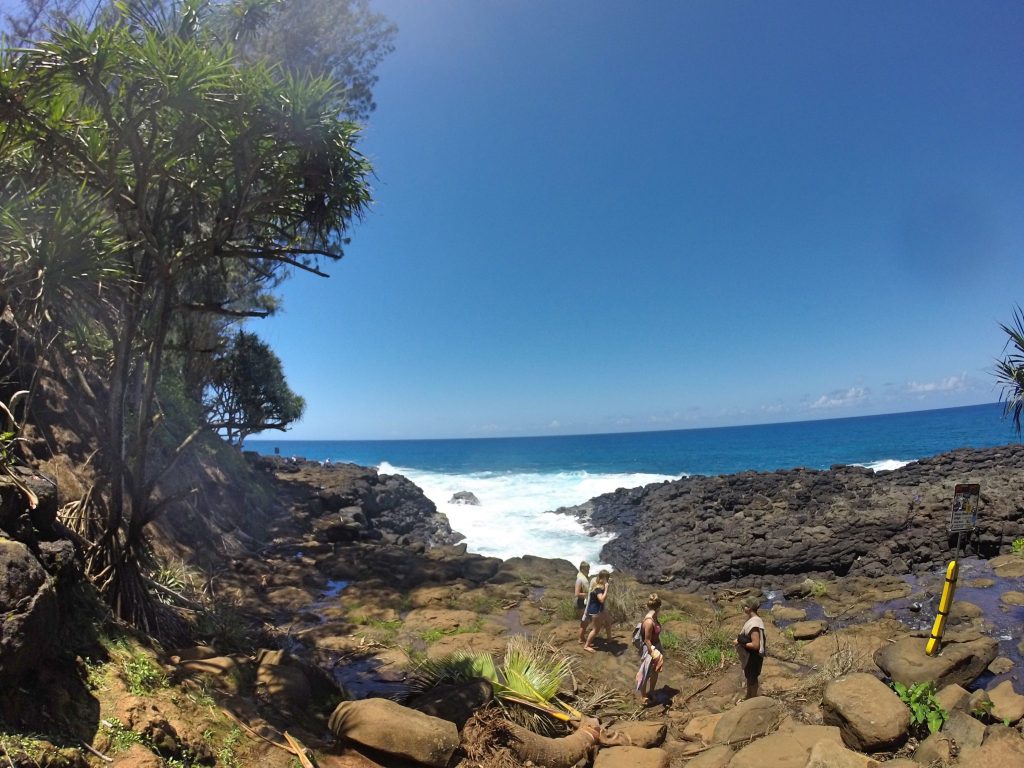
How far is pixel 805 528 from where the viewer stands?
17797mm

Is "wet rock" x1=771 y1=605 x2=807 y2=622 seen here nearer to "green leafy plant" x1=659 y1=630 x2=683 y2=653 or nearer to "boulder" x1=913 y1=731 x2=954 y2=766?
"green leafy plant" x1=659 y1=630 x2=683 y2=653

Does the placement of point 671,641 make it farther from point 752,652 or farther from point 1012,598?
point 1012,598

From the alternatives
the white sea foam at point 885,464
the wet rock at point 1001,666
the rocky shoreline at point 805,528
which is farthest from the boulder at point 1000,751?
the white sea foam at point 885,464

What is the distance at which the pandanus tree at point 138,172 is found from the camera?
16.9 feet

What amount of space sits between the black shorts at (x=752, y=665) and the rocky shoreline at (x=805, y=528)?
853 cm

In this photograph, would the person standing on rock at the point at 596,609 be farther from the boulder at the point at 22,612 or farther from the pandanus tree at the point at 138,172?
the boulder at the point at 22,612

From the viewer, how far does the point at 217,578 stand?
11.0m

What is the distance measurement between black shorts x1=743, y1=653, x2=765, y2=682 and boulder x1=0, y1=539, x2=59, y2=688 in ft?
23.7

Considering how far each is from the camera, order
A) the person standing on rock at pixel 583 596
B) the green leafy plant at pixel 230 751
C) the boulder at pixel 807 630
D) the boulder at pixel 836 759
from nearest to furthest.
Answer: the green leafy plant at pixel 230 751, the boulder at pixel 836 759, the person standing on rock at pixel 583 596, the boulder at pixel 807 630

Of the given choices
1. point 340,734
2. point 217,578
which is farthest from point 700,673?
point 217,578

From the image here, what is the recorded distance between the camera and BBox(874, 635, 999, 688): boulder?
21.7ft

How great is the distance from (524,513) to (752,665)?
25852mm

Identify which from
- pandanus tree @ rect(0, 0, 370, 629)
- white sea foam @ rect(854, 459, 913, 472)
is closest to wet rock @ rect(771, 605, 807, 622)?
pandanus tree @ rect(0, 0, 370, 629)

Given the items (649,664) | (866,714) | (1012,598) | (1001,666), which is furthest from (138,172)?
(1012,598)
